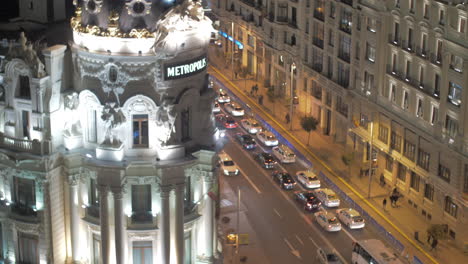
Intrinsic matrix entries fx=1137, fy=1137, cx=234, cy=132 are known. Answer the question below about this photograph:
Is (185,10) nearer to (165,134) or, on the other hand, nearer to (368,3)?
(165,134)

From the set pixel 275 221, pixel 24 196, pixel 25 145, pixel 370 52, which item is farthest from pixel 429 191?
pixel 25 145

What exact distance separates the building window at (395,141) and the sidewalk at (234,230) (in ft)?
78.1

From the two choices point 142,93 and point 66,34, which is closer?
point 142,93

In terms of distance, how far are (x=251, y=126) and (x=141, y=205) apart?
241ft

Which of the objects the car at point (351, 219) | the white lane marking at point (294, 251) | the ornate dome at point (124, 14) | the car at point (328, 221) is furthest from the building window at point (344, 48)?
the ornate dome at point (124, 14)

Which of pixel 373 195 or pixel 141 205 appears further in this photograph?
pixel 373 195

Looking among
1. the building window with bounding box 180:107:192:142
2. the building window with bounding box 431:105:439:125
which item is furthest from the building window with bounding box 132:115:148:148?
the building window with bounding box 431:105:439:125

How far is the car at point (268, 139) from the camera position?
183000mm

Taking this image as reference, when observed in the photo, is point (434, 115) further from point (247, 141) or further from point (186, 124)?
point (186, 124)

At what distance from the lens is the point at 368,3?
169 meters

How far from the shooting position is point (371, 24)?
6644 inches

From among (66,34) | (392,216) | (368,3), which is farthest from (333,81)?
(66,34)

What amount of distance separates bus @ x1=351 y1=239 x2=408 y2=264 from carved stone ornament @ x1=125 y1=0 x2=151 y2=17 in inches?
1794

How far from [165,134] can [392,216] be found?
173 feet
